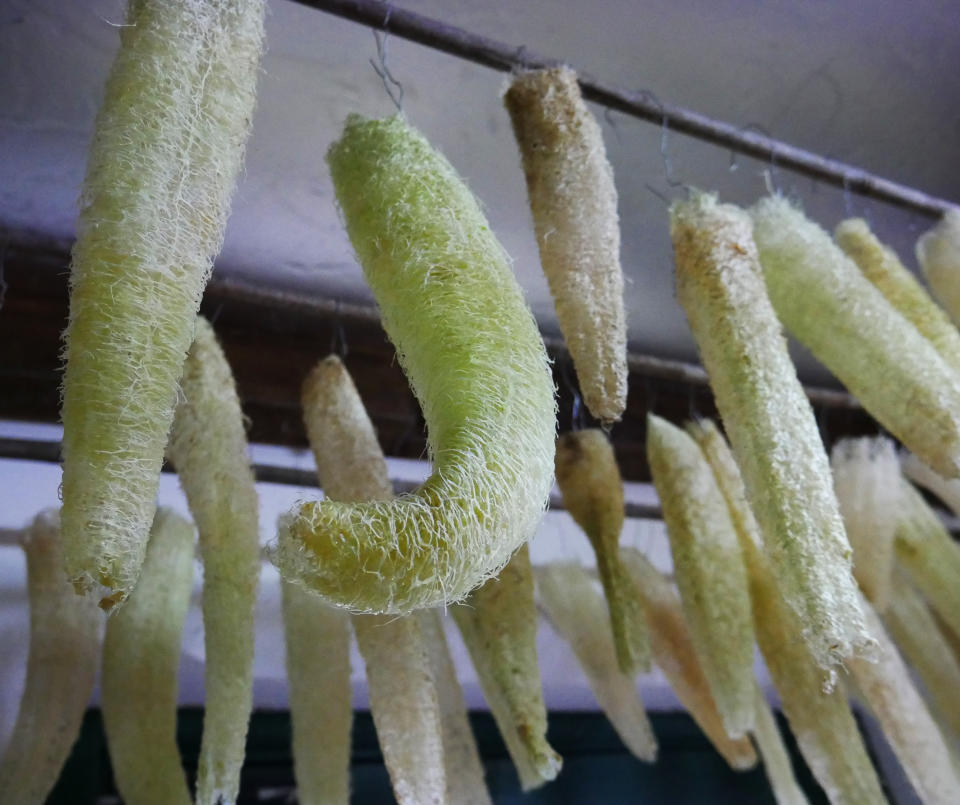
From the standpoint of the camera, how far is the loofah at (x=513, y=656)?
0.82m

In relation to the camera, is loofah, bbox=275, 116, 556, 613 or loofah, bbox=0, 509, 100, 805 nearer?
loofah, bbox=275, 116, 556, 613

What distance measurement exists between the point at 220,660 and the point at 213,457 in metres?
0.20

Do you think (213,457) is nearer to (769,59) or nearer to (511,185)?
(511,185)

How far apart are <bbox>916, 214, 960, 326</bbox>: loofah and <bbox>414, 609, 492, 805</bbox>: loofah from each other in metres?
0.87

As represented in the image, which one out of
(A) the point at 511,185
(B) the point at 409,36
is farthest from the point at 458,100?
(B) the point at 409,36

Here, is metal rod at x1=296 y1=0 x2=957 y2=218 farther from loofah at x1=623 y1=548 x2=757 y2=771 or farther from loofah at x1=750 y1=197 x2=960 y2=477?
loofah at x1=623 y1=548 x2=757 y2=771

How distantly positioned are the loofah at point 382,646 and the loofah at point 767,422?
1.15ft

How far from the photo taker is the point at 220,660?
0.81m

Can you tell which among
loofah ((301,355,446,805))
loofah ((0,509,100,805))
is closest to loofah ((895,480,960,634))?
loofah ((301,355,446,805))

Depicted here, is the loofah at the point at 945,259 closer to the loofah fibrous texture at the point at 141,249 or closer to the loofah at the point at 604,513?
the loofah at the point at 604,513

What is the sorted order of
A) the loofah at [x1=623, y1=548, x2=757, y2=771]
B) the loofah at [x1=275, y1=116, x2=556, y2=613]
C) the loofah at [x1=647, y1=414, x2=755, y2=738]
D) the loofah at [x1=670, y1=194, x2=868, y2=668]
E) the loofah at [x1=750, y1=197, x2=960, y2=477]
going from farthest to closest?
the loofah at [x1=623, y1=548, x2=757, y2=771], the loofah at [x1=647, y1=414, x2=755, y2=738], the loofah at [x1=750, y1=197, x2=960, y2=477], the loofah at [x1=670, y1=194, x2=868, y2=668], the loofah at [x1=275, y1=116, x2=556, y2=613]

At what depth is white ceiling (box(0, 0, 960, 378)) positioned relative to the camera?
1.22 meters

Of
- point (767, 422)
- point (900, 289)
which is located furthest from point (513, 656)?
point (900, 289)

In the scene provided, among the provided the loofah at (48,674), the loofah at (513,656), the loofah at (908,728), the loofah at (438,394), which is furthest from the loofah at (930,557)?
the loofah at (48,674)
